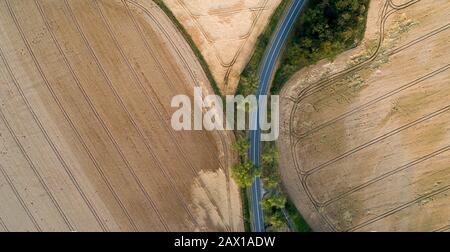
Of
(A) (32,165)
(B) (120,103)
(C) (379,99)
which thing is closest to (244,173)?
(B) (120,103)

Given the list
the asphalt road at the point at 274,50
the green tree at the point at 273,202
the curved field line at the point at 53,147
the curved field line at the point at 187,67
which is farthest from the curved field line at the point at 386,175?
the curved field line at the point at 53,147

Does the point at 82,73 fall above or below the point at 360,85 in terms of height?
above

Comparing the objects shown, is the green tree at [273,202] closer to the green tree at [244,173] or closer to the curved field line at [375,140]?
the green tree at [244,173]

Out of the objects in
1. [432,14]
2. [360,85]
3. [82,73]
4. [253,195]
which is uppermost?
[432,14]

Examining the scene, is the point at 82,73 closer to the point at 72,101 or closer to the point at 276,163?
the point at 72,101

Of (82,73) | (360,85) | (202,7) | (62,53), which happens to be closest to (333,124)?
(360,85)

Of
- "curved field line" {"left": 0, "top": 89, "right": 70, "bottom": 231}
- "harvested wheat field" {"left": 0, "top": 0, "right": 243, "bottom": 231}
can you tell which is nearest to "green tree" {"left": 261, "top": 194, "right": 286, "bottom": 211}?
"harvested wheat field" {"left": 0, "top": 0, "right": 243, "bottom": 231}
